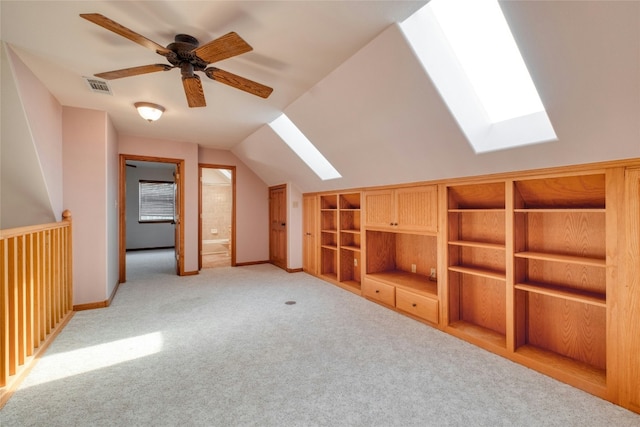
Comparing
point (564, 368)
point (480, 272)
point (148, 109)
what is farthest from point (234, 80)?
point (564, 368)

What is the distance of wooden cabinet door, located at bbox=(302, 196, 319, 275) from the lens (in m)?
5.45

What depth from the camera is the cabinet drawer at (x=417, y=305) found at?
3144 millimetres

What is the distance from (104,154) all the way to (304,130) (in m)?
2.70

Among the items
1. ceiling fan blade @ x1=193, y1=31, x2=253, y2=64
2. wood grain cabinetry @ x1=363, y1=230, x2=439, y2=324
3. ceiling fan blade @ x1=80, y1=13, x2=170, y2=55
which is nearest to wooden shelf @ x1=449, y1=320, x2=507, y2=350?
wood grain cabinetry @ x1=363, y1=230, x2=439, y2=324

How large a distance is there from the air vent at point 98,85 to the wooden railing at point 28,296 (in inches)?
58.5

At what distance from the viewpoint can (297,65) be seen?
2572mm

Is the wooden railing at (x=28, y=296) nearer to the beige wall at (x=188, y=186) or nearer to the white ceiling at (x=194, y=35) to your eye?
the white ceiling at (x=194, y=35)

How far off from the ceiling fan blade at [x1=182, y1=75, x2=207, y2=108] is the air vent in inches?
42.6

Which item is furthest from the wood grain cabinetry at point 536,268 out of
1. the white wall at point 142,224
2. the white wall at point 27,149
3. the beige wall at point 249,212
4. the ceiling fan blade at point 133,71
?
the white wall at point 142,224

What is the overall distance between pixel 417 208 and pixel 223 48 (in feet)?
8.27

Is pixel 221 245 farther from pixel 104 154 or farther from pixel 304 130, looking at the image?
pixel 304 130

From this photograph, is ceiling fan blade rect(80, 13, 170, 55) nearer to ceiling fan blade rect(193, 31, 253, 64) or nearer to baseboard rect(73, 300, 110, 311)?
ceiling fan blade rect(193, 31, 253, 64)

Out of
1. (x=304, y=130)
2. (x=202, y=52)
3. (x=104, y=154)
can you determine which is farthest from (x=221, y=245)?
(x=202, y=52)

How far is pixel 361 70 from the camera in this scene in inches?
97.4
